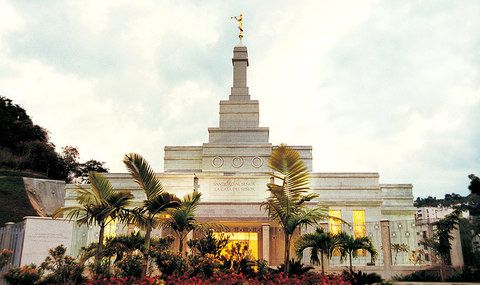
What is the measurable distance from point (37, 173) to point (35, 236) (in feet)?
82.5

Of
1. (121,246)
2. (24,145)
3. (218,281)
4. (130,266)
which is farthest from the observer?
(24,145)

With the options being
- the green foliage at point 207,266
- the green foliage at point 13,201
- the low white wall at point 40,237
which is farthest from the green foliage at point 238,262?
the green foliage at point 13,201

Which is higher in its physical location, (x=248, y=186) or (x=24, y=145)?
(x=24, y=145)

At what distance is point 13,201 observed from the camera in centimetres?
2728

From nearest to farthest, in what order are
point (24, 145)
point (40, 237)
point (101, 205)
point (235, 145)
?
point (101, 205) < point (40, 237) < point (235, 145) < point (24, 145)

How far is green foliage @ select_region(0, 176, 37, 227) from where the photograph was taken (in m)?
25.4

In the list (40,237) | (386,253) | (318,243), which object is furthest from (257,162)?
(40,237)

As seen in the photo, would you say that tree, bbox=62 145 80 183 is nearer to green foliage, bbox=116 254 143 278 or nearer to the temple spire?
the temple spire

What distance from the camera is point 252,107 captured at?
91.5 feet

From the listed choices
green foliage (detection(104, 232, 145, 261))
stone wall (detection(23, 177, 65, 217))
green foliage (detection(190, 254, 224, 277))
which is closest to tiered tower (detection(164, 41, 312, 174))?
stone wall (detection(23, 177, 65, 217))

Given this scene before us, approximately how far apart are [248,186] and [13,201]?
56.6 feet

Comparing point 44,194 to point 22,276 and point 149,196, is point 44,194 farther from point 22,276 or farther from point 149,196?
point 22,276

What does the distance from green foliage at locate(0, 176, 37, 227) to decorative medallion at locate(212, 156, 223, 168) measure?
44.7 feet

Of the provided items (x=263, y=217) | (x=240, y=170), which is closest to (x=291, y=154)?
Result: (x=263, y=217)
